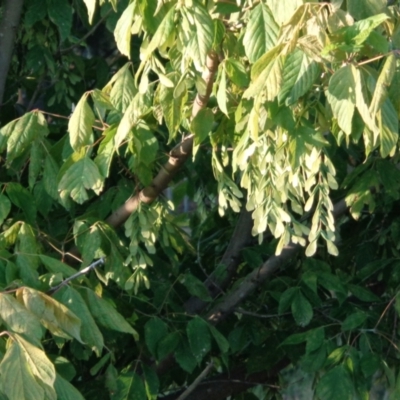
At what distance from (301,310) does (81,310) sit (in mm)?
1185

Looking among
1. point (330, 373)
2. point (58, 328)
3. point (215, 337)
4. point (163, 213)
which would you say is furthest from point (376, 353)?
point (58, 328)

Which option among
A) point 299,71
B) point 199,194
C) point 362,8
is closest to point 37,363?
point 299,71

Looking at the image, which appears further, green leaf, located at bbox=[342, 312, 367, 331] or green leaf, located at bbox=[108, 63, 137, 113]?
green leaf, located at bbox=[342, 312, 367, 331]

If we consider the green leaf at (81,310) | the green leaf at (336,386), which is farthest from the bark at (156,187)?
the green leaf at (336,386)

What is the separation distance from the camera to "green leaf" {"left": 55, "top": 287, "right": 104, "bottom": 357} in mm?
2330

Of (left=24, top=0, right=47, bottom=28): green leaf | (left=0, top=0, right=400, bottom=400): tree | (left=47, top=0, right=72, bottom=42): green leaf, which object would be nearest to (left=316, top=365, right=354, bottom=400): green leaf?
(left=0, top=0, right=400, bottom=400): tree

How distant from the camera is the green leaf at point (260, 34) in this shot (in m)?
2.06

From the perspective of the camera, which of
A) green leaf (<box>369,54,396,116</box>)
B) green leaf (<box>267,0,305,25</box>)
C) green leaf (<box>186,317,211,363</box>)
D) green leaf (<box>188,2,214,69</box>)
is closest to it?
green leaf (<box>369,54,396,116</box>)

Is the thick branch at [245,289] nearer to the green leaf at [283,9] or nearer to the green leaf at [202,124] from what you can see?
the green leaf at [202,124]

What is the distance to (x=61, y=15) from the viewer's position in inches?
127

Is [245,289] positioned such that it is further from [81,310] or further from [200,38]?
[200,38]

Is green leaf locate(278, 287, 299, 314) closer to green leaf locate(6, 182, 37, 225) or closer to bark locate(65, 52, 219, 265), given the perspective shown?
bark locate(65, 52, 219, 265)

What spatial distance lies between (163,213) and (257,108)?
1.14m

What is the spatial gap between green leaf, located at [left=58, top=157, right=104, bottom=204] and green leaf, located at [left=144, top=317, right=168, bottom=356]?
29.6 inches
